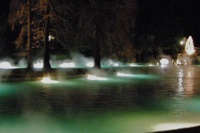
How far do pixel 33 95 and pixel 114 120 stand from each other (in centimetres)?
708

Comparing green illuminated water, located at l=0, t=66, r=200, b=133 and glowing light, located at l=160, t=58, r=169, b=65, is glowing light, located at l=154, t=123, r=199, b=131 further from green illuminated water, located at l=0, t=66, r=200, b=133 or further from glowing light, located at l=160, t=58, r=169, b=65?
glowing light, located at l=160, t=58, r=169, b=65

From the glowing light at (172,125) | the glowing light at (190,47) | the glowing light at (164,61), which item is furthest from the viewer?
the glowing light at (190,47)

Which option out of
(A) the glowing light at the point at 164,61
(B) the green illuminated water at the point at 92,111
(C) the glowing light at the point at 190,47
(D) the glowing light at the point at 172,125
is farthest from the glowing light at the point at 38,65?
(C) the glowing light at the point at 190,47

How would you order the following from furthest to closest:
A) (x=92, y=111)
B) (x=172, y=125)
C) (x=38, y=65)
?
(x=38, y=65)
(x=92, y=111)
(x=172, y=125)

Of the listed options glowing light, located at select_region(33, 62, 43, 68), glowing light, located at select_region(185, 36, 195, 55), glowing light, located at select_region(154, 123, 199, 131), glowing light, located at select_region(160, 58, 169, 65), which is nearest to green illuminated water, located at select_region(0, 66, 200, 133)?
glowing light, located at select_region(154, 123, 199, 131)

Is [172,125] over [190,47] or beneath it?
beneath

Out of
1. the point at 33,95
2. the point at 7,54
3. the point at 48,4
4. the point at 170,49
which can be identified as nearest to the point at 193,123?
the point at 33,95

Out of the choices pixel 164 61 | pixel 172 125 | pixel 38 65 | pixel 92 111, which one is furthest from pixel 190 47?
pixel 172 125

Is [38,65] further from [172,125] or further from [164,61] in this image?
[172,125]

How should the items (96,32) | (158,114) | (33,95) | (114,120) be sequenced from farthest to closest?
(96,32)
(33,95)
(158,114)
(114,120)

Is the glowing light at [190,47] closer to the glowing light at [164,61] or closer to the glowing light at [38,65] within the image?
the glowing light at [164,61]

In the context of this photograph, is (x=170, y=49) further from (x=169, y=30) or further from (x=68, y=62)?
(x=68, y=62)

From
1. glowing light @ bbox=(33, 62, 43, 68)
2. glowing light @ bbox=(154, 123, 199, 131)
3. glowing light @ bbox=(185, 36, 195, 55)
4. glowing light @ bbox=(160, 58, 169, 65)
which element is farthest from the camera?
glowing light @ bbox=(185, 36, 195, 55)

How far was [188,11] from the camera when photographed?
8900 centimetres
